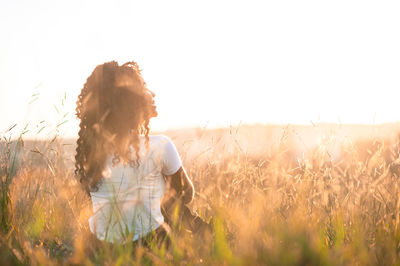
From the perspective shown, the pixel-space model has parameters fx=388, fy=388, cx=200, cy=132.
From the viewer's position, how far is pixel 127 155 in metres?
1.93

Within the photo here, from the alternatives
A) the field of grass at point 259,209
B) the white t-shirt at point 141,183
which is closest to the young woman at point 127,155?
the white t-shirt at point 141,183

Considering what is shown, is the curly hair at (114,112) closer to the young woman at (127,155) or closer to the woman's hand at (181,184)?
the young woman at (127,155)

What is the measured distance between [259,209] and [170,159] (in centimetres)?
56

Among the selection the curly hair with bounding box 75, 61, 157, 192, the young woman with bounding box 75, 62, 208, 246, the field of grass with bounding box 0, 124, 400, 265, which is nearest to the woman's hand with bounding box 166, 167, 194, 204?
the young woman with bounding box 75, 62, 208, 246

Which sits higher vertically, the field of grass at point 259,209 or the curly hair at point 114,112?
the curly hair at point 114,112

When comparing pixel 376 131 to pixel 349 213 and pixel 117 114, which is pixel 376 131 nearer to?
pixel 349 213

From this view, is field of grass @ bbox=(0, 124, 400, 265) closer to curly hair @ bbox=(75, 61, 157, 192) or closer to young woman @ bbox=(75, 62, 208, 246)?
young woman @ bbox=(75, 62, 208, 246)

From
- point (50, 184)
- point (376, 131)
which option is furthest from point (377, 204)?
point (50, 184)

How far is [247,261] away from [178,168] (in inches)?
24.6

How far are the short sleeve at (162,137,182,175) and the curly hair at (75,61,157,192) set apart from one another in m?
0.13

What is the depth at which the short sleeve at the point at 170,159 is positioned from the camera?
198 centimetres

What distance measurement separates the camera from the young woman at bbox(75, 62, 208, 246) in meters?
1.96

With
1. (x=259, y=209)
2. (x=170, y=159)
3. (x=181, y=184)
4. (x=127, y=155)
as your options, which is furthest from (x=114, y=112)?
(x=259, y=209)

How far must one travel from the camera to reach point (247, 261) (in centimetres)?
161
